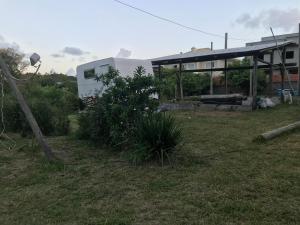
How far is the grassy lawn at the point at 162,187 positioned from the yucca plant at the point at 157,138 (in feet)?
0.81

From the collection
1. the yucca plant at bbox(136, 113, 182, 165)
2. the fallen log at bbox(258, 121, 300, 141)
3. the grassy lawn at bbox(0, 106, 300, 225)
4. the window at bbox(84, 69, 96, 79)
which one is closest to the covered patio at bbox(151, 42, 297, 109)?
the window at bbox(84, 69, 96, 79)

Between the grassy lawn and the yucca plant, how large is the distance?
247mm

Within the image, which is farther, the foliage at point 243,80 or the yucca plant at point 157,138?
the foliage at point 243,80

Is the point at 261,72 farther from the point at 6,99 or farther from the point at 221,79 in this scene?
the point at 6,99

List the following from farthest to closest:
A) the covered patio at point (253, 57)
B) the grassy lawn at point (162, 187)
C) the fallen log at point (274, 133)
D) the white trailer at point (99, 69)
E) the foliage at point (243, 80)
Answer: the foliage at point (243, 80) → the white trailer at point (99, 69) → the covered patio at point (253, 57) → the fallen log at point (274, 133) → the grassy lawn at point (162, 187)

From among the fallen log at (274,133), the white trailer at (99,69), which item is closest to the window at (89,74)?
the white trailer at (99,69)

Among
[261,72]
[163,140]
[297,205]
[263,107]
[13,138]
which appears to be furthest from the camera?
[261,72]

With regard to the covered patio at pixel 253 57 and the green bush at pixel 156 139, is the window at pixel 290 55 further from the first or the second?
the green bush at pixel 156 139

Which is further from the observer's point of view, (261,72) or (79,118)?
(261,72)

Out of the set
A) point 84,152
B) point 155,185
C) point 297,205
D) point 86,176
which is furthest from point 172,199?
point 84,152

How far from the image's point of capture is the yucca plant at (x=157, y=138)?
536 cm

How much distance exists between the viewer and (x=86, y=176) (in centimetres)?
498

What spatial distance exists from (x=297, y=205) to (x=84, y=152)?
4285 millimetres

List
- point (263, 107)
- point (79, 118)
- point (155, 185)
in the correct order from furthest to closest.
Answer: point (263, 107) → point (79, 118) → point (155, 185)
